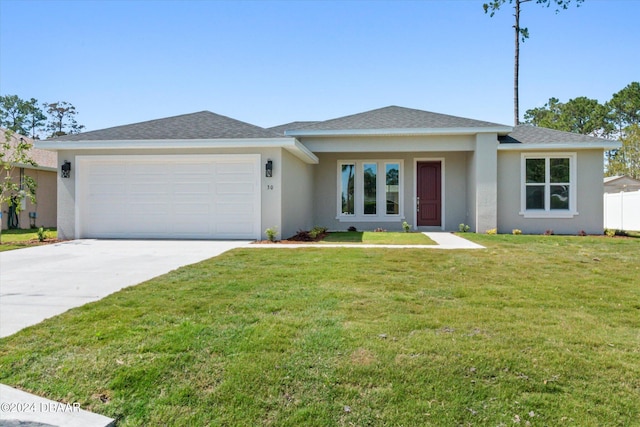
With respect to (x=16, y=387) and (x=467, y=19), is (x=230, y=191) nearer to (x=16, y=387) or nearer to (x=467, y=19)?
(x=16, y=387)

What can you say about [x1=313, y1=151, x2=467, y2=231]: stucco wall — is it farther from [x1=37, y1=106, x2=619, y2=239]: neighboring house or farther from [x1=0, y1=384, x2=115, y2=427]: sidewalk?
[x1=0, y1=384, x2=115, y2=427]: sidewalk

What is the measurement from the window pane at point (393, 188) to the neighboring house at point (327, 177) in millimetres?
35

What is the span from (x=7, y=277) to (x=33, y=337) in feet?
11.3

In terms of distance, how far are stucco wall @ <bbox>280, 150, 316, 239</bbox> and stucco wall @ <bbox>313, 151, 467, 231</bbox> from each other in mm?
388

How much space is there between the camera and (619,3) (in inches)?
581

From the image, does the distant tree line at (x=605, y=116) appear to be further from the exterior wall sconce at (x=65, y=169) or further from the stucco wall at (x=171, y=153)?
the exterior wall sconce at (x=65, y=169)

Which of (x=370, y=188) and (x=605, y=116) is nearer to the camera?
(x=370, y=188)

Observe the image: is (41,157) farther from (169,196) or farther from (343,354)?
(343,354)

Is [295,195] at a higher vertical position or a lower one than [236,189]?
lower

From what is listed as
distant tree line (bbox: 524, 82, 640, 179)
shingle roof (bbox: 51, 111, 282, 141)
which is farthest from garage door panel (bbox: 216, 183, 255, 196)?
distant tree line (bbox: 524, 82, 640, 179)

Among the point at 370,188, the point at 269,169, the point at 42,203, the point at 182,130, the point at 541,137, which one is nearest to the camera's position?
the point at 269,169

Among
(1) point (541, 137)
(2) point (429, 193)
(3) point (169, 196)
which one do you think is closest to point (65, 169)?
(3) point (169, 196)

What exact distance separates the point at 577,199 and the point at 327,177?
8053 mm

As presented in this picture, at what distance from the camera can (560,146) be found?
12742 millimetres
